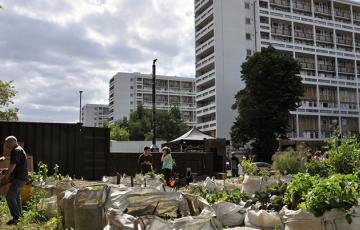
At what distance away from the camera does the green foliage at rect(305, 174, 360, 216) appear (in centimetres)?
572

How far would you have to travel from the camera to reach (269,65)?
4400 centimetres

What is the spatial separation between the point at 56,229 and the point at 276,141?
38.2m

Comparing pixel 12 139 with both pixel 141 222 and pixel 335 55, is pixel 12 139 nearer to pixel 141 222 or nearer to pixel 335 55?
pixel 141 222


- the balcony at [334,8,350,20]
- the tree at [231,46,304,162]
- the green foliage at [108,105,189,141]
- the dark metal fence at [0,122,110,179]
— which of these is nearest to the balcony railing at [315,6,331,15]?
the balcony at [334,8,350,20]

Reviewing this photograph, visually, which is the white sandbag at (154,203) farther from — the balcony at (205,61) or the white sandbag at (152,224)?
the balcony at (205,61)

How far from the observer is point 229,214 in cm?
A: 730

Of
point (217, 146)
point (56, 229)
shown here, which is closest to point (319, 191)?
point (56, 229)

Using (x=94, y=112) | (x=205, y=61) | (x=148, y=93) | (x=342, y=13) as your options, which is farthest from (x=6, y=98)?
(x=94, y=112)

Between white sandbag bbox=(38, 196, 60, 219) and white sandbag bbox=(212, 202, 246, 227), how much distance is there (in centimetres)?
319

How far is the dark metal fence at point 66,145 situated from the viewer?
14.7m

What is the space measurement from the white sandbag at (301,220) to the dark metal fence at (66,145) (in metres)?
10.7

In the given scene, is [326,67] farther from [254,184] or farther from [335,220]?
[335,220]

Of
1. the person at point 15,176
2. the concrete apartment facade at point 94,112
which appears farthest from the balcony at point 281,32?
the concrete apartment facade at point 94,112

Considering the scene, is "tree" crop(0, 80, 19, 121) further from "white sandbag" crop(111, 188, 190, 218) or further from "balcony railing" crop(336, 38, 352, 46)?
"balcony railing" crop(336, 38, 352, 46)
